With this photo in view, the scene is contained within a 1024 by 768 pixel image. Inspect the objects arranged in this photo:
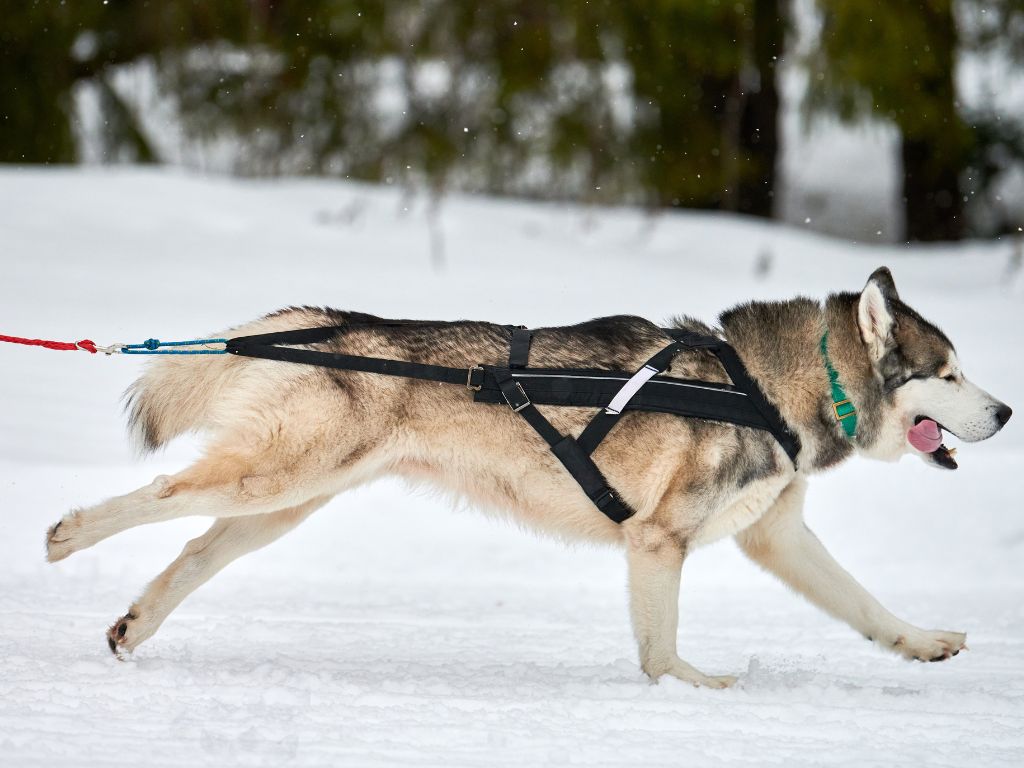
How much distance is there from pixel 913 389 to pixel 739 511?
794mm

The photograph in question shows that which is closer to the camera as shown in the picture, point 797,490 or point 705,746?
point 705,746

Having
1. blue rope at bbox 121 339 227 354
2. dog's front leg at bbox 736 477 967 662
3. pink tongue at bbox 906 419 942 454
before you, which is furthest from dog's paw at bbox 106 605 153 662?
pink tongue at bbox 906 419 942 454

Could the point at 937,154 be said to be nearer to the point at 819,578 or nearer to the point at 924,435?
the point at 924,435

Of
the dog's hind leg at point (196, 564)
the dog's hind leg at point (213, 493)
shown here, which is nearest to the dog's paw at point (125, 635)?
the dog's hind leg at point (196, 564)

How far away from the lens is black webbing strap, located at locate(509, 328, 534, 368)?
13.9ft

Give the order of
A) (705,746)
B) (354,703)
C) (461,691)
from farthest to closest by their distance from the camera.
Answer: (461,691)
(354,703)
(705,746)

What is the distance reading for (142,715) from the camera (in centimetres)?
342

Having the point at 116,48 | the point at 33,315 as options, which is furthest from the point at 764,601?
the point at 116,48

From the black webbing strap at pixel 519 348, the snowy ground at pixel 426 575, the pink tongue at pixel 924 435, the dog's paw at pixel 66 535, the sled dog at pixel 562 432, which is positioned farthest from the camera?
the pink tongue at pixel 924 435

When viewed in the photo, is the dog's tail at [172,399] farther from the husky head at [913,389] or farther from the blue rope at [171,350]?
the husky head at [913,389]

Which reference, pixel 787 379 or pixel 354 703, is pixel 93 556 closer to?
pixel 354 703

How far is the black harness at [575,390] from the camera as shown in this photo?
4.16m

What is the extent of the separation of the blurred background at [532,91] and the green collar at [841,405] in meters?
9.14

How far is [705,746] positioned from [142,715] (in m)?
1.61
